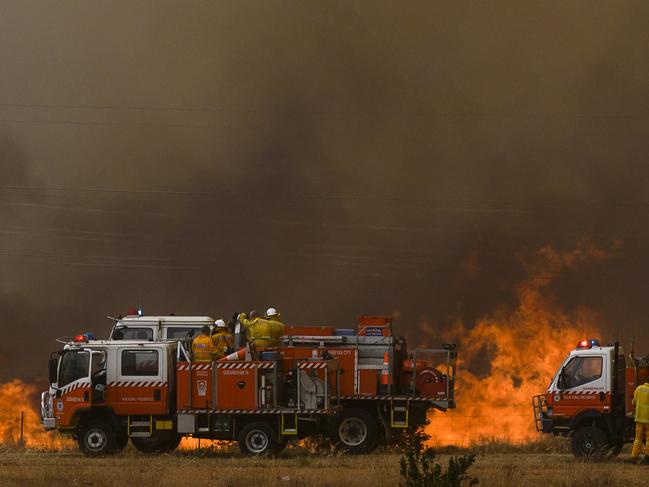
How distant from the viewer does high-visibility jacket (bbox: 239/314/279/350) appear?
22.8m

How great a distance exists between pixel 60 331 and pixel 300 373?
72.2ft

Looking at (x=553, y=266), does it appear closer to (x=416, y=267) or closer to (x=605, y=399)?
(x=416, y=267)

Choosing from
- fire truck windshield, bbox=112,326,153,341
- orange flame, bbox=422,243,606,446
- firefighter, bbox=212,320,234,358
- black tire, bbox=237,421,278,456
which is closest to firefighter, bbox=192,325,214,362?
firefighter, bbox=212,320,234,358

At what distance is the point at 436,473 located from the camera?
15.1 meters

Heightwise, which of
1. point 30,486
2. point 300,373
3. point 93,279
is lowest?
point 30,486

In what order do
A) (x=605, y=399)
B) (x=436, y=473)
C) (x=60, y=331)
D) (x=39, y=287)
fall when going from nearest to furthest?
(x=436, y=473) < (x=605, y=399) < (x=60, y=331) < (x=39, y=287)

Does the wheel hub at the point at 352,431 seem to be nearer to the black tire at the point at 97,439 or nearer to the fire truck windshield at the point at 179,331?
the black tire at the point at 97,439

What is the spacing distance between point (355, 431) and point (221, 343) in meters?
3.09

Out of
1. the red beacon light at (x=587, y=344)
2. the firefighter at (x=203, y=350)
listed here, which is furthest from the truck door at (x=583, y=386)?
the firefighter at (x=203, y=350)

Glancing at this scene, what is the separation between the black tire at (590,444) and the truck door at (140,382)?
7665mm

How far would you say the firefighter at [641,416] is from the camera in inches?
806

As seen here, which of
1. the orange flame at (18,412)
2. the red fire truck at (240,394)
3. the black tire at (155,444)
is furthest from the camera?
the orange flame at (18,412)

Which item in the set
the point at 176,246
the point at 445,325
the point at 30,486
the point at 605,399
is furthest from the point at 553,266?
the point at 30,486

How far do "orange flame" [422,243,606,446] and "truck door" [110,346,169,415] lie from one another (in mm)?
7982
